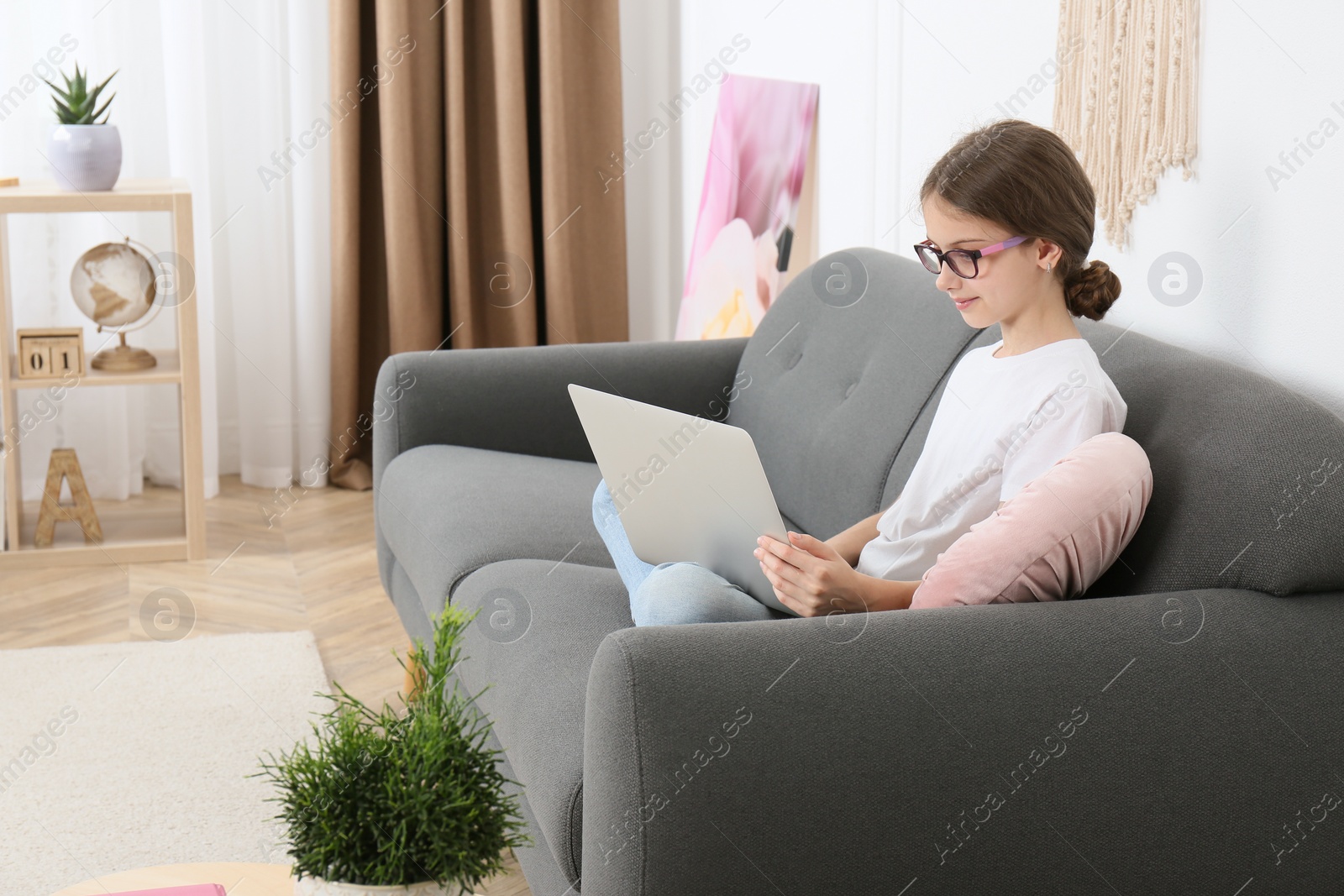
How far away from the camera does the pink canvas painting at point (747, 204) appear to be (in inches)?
113

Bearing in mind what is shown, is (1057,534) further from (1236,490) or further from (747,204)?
(747,204)

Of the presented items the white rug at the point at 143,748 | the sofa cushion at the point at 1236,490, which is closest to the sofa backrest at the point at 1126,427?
the sofa cushion at the point at 1236,490

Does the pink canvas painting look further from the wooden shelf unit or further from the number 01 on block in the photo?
the number 01 on block

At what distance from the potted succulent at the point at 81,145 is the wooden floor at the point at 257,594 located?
91 centimetres

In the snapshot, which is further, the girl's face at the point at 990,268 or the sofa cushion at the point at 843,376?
the sofa cushion at the point at 843,376

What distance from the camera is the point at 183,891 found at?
1134 mm

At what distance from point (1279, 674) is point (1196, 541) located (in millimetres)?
145

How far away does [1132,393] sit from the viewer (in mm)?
1403

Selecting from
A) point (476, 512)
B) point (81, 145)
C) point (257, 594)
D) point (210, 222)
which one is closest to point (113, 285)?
point (81, 145)

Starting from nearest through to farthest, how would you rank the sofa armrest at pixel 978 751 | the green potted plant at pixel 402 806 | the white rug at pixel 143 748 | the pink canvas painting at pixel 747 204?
the green potted plant at pixel 402 806 < the sofa armrest at pixel 978 751 < the white rug at pixel 143 748 < the pink canvas painting at pixel 747 204

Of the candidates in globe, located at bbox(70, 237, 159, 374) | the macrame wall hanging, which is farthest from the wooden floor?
the macrame wall hanging

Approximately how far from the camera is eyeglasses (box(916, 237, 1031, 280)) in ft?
4.42

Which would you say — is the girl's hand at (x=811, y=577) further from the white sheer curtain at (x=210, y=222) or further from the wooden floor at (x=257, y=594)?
the white sheer curtain at (x=210, y=222)

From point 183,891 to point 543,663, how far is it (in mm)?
448
